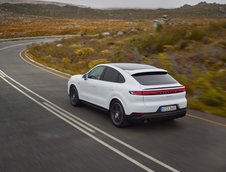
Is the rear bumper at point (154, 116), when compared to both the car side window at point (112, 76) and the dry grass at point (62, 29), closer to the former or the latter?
the car side window at point (112, 76)

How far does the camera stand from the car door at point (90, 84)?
10336 mm

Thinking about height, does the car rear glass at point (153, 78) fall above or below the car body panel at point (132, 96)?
above

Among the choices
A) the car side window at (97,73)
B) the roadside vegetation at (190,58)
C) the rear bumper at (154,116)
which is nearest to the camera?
the rear bumper at (154,116)

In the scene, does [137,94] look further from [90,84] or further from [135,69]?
[90,84]

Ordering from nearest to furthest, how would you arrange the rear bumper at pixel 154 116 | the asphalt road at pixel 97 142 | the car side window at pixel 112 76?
the asphalt road at pixel 97 142
the rear bumper at pixel 154 116
the car side window at pixel 112 76

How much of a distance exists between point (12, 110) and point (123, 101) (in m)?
4.25

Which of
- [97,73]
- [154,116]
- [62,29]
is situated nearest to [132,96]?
[154,116]

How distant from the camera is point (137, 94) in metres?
8.52

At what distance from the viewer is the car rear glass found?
8797 mm

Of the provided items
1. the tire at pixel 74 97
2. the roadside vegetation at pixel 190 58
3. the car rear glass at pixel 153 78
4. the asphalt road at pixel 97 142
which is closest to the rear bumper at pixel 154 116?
the asphalt road at pixel 97 142

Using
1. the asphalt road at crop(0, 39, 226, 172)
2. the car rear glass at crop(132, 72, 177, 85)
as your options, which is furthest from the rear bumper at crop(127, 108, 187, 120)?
the car rear glass at crop(132, 72, 177, 85)

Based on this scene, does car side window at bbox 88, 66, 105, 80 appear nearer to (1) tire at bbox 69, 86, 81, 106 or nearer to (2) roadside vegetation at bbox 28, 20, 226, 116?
(1) tire at bbox 69, 86, 81, 106

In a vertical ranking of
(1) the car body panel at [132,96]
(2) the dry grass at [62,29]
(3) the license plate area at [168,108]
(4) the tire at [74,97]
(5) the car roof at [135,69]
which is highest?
(5) the car roof at [135,69]

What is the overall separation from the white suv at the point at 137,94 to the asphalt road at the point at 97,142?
0.46 metres
